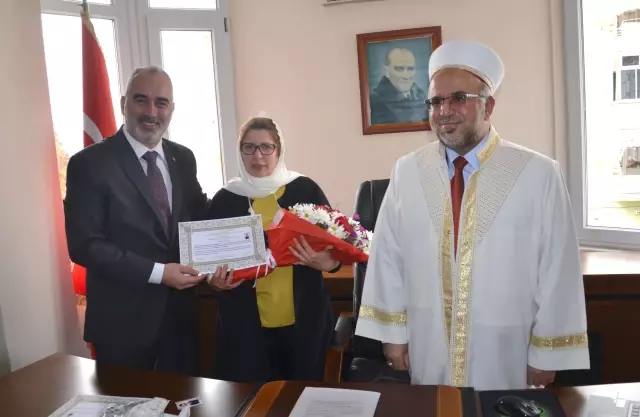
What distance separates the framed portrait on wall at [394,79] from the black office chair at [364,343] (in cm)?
106

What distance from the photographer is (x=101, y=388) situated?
1.65 metres

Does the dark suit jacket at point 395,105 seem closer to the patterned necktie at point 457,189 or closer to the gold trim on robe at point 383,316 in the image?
the patterned necktie at point 457,189

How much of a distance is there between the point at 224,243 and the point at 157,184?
37 cm

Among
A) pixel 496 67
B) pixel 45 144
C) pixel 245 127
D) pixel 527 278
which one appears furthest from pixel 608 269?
pixel 45 144

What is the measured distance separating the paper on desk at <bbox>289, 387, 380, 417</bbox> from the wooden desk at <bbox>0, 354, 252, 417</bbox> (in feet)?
0.54

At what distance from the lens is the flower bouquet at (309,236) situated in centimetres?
224

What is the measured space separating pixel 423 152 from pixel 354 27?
5.90 ft

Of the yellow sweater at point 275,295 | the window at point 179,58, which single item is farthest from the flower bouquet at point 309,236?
the window at point 179,58

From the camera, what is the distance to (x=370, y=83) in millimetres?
3652

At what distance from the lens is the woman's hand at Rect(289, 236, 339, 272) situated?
7.48 ft

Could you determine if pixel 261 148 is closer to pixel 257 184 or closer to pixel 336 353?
pixel 257 184

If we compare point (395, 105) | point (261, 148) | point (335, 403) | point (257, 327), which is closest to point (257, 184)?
point (261, 148)

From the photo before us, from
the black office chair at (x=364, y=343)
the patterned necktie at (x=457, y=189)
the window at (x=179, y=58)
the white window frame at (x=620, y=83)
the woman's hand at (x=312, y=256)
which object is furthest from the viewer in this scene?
the window at (x=179, y=58)

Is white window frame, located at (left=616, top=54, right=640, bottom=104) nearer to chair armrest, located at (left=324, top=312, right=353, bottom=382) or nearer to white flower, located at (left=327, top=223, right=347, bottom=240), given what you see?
white flower, located at (left=327, top=223, right=347, bottom=240)
